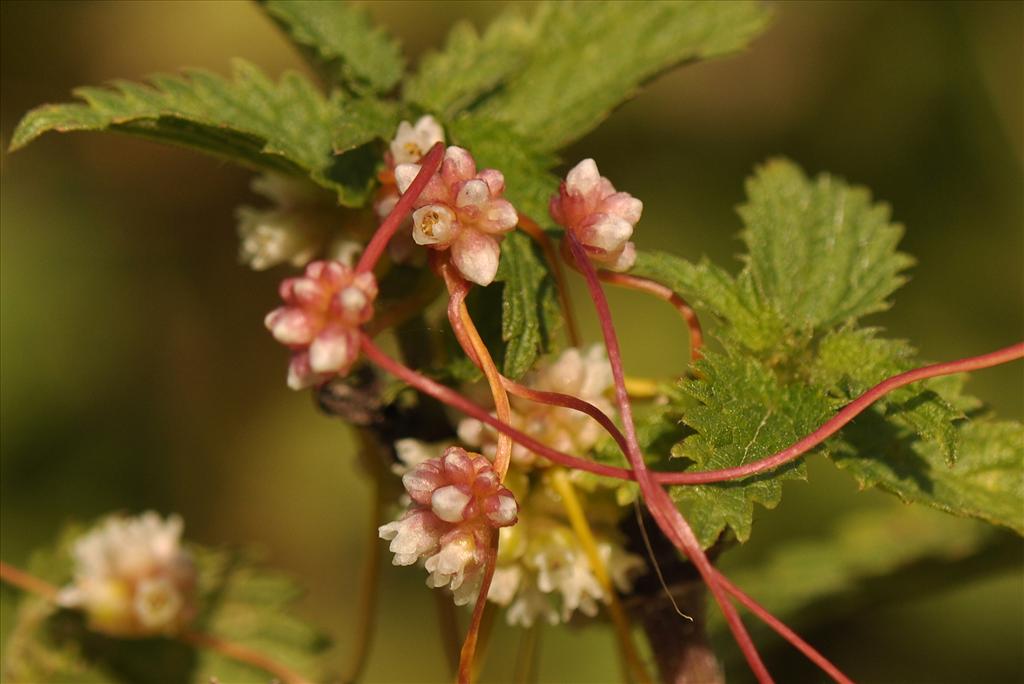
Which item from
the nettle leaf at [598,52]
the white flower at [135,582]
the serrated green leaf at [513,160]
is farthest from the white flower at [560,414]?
the white flower at [135,582]

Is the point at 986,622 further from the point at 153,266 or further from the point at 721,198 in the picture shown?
the point at 153,266

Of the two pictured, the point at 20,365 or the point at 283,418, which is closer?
the point at 20,365

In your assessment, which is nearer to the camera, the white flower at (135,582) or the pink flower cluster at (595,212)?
the pink flower cluster at (595,212)

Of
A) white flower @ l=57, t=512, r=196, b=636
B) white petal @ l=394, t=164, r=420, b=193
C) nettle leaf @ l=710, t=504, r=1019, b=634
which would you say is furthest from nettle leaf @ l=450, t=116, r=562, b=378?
nettle leaf @ l=710, t=504, r=1019, b=634


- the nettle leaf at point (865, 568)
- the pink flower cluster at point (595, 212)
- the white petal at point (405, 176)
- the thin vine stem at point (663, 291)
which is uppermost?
the nettle leaf at point (865, 568)

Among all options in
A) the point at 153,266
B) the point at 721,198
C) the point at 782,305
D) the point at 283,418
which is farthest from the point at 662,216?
the point at 782,305

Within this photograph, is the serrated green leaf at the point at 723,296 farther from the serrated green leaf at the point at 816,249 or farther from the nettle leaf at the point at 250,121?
the nettle leaf at the point at 250,121

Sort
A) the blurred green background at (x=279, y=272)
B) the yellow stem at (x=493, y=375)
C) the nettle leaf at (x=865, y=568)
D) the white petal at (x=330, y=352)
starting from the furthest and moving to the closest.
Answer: the blurred green background at (x=279, y=272), the nettle leaf at (x=865, y=568), the yellow stem at (x=493, y=375), the white petal at (x=330, y=352)
